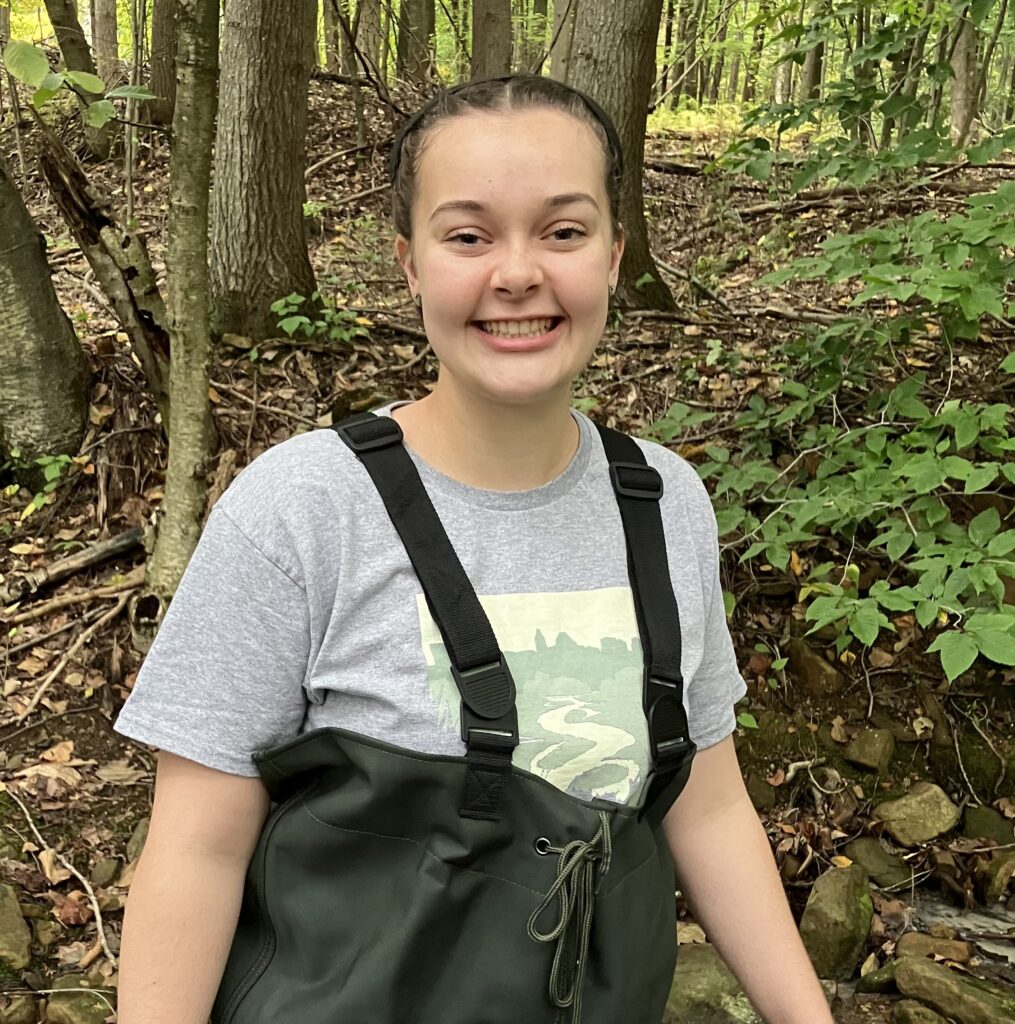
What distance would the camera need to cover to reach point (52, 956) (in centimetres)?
267

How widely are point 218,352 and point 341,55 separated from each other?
25.0 ft

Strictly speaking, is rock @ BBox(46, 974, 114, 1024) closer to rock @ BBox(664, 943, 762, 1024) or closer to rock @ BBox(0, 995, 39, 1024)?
rock @ BBox(0, 995, 39, 1024)

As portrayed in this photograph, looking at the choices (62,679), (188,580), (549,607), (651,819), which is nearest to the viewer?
(188,580)

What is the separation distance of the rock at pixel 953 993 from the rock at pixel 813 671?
1055 mm

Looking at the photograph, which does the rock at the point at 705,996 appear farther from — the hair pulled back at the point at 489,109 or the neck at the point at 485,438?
the hair pulled back at the point at 489,109

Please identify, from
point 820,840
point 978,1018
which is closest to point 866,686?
point 820,840

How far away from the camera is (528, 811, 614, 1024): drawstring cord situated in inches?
50.0

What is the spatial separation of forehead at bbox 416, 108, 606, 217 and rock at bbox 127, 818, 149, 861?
8.12 feet

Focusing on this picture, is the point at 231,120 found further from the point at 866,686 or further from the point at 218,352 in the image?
the point at 866,686

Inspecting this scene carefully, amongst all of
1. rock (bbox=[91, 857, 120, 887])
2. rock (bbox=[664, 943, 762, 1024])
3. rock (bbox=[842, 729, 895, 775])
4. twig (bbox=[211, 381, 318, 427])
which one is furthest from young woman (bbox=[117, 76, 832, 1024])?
twig (bbox=[211, 381, 318, 427])

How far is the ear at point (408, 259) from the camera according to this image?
1425 millimetres

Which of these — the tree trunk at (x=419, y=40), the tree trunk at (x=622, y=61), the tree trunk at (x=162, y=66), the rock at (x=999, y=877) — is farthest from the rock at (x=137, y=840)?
the tree trunk at (x=419, y=40)

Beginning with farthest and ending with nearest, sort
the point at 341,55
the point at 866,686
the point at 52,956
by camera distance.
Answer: the point at 341,55
the point at 866,686
the point at 52,956

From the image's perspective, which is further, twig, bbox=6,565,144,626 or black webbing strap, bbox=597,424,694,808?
twig, bbox=6,565,144,626
